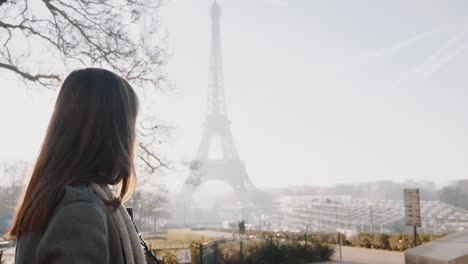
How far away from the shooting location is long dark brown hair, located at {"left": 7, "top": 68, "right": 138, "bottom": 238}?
1145mm

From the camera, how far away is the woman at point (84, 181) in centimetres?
95

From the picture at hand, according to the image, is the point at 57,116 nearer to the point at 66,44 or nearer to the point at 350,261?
the point at 66,44

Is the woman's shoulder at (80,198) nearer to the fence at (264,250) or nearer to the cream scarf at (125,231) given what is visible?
the cream scarf at (125,231)

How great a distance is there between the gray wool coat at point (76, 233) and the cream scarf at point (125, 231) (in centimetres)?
6

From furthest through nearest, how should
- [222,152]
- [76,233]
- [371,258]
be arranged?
[222,152]
[371,258]
[76,233]

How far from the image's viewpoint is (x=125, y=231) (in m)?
1.10

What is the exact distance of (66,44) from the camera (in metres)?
8.91

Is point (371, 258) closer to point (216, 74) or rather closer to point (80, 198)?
point (80, 198)

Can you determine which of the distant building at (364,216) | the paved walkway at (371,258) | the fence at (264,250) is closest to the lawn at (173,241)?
the fence at (264,250)

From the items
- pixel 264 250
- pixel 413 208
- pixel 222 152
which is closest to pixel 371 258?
pixel 413 208

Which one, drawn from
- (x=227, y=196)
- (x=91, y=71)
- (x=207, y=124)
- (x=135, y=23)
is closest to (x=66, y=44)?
(x=135, y=23)

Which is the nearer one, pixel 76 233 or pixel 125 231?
pixel 76 233

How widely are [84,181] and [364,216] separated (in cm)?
6424

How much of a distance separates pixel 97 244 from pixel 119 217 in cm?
16
